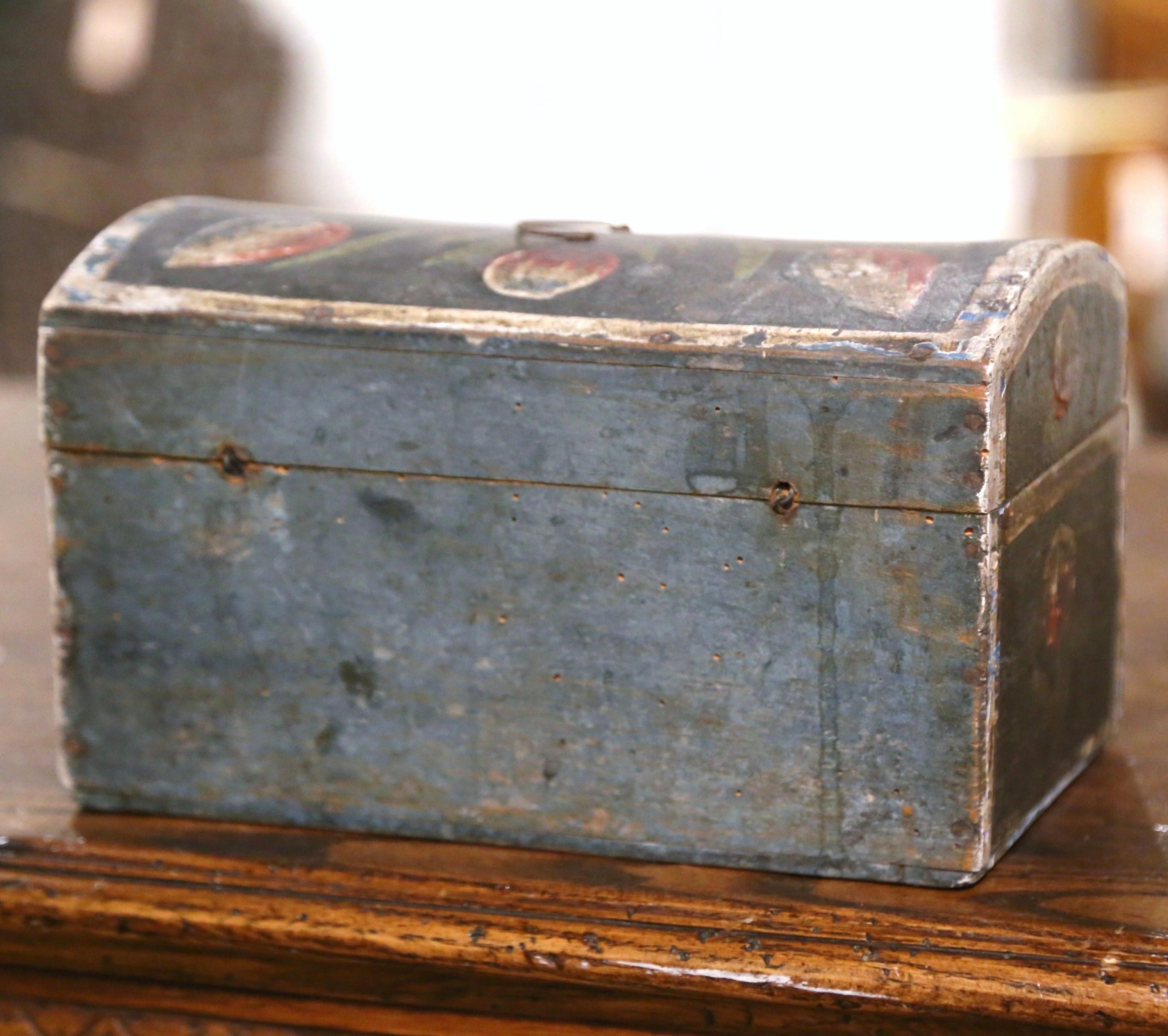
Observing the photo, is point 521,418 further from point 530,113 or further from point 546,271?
point 530,113

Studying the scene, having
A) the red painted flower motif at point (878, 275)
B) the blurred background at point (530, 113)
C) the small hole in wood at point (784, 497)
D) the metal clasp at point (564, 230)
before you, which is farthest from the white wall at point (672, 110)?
the small hole in wood at point (784, 497)

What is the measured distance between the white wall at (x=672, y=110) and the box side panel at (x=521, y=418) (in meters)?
2.80

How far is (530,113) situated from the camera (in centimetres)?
384

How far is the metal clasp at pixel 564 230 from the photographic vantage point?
1.12 metres

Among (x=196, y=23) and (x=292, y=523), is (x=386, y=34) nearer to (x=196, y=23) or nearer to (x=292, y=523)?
(x=196, y=23)

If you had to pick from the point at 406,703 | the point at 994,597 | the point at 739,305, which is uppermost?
the point at 739,305

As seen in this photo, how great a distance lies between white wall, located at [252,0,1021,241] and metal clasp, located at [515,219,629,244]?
2670 mm

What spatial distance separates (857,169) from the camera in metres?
3.84

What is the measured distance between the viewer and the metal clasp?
3.66 feet

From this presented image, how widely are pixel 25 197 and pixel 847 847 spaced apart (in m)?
3.29

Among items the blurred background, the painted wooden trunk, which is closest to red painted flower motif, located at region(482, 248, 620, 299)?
the painted wooden trunk

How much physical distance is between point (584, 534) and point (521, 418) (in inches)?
3.2

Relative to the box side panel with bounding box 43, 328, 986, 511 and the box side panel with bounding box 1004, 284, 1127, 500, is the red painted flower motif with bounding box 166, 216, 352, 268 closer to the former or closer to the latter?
the box side panel with bounding box 43, 328, 986, 511

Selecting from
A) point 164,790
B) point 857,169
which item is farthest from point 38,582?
point 857,169
